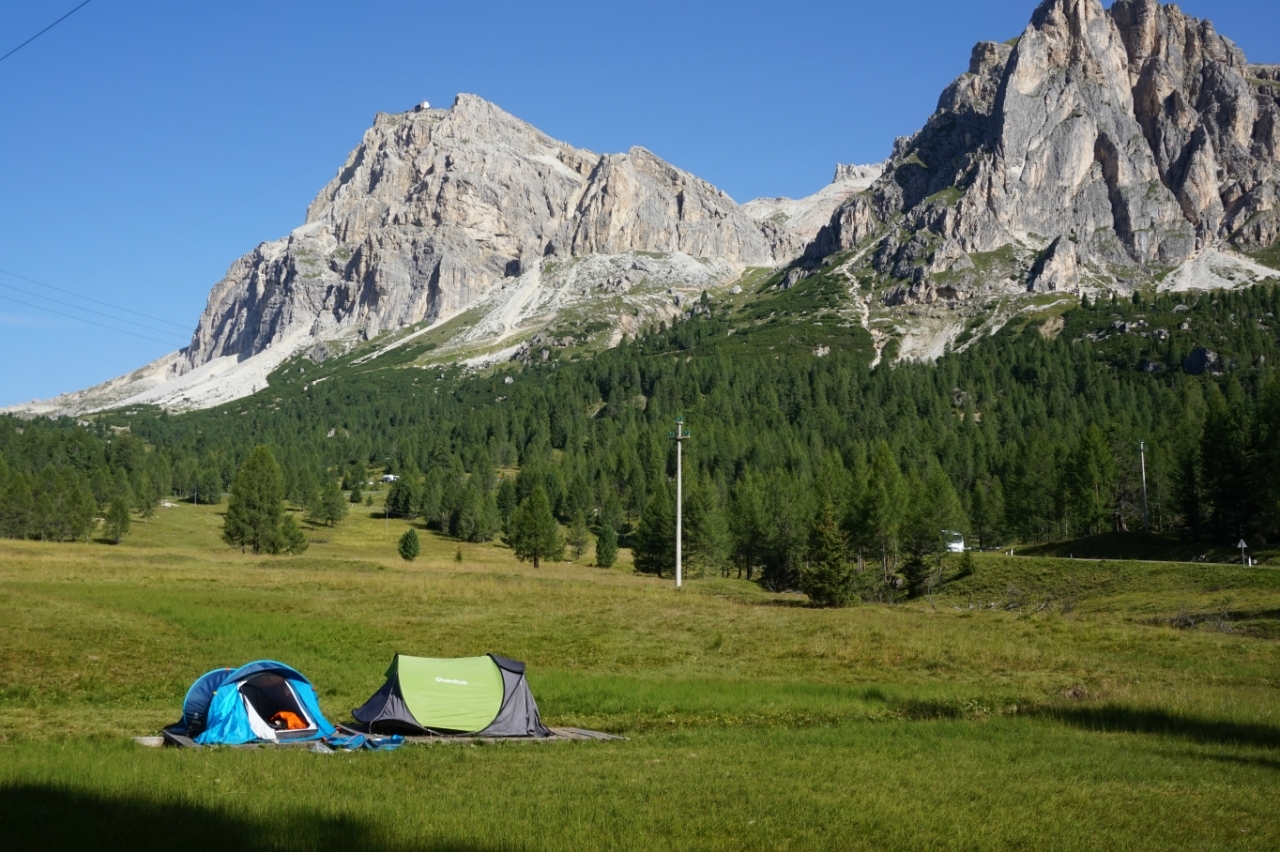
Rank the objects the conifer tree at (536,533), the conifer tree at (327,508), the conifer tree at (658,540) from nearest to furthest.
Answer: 1. the conifer tree at (658,540)
2. the conifer tree at (536,533)
3. the conifer tree at (327,508)

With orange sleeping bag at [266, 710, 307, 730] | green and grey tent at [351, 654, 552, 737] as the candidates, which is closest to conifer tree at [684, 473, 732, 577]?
green and grey tent at [351, 654, 552, 737]

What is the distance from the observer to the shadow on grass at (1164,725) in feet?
68.8

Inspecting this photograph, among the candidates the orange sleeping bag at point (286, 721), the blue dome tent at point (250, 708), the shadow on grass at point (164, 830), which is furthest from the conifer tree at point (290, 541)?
the shadow on grass at point (164, 830)

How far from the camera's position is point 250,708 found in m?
20.9

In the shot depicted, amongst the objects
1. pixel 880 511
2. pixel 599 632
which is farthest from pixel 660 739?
pixel 880 511

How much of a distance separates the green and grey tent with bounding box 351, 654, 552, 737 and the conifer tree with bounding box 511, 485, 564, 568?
246 ft

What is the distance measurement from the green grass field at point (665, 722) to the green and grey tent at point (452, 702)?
2153 millimetres

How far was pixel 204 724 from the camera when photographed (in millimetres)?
20547

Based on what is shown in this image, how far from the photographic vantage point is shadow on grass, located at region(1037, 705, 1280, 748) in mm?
20984

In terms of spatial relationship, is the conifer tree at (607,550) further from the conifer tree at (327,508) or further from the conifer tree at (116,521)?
the conifer tree at (116,521)

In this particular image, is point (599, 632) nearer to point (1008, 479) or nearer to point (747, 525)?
point (747, 525)

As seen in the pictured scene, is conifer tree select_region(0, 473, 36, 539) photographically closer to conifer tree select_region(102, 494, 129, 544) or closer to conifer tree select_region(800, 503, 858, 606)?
conifer tree select_region(102, 494, 129, 544)

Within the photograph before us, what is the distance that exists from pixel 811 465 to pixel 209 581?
4427 inches

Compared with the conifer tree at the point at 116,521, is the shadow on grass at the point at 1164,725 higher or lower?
lower
